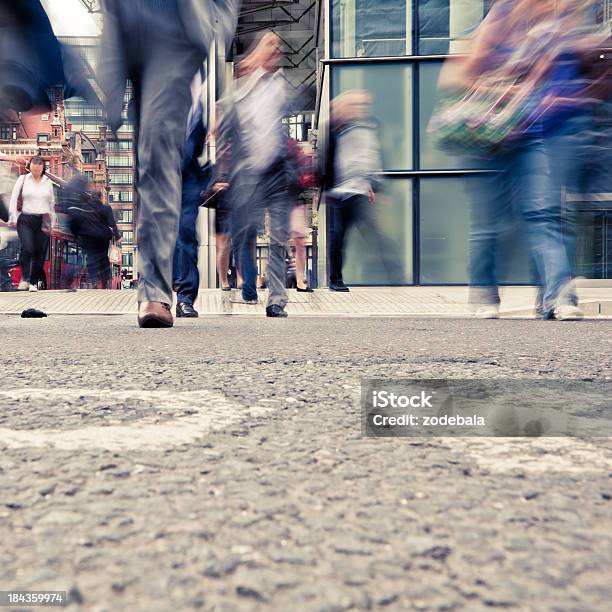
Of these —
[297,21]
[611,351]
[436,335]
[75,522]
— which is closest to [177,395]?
[75,522]

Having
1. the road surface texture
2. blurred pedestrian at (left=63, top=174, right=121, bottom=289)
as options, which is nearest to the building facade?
blurred pedestrian at (left=63, top=174, right=121, bottom=289)

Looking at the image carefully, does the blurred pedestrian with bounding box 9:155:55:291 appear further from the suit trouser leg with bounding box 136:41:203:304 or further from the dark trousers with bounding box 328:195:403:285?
the suit trouser leg with bounding box 136:41:203:304

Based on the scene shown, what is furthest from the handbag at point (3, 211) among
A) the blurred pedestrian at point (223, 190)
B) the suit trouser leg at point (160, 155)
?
the suit trouser leg at point (160, 155)

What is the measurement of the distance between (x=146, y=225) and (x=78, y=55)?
834 mm

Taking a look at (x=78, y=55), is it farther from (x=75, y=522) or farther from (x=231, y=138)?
(x=75, y=522)

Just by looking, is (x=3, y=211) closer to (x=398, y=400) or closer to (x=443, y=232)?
(x=443, y=232)

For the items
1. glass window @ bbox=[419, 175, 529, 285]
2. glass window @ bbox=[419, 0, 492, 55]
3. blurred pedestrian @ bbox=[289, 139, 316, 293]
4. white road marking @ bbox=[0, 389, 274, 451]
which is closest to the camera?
white road marking @ bbox=[0, 389, 274, 451]

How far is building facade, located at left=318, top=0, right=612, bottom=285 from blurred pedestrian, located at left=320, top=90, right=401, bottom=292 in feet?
19.7

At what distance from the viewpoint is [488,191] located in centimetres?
462

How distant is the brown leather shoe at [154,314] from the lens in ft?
11.3

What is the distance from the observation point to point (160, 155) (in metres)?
3.45

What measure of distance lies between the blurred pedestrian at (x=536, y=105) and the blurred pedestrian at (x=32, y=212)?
21.3 feet

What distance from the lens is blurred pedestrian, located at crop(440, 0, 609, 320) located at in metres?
4.10

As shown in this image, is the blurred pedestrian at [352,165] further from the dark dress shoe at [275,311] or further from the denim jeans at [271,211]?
the dark dress shoe at [275,311]
